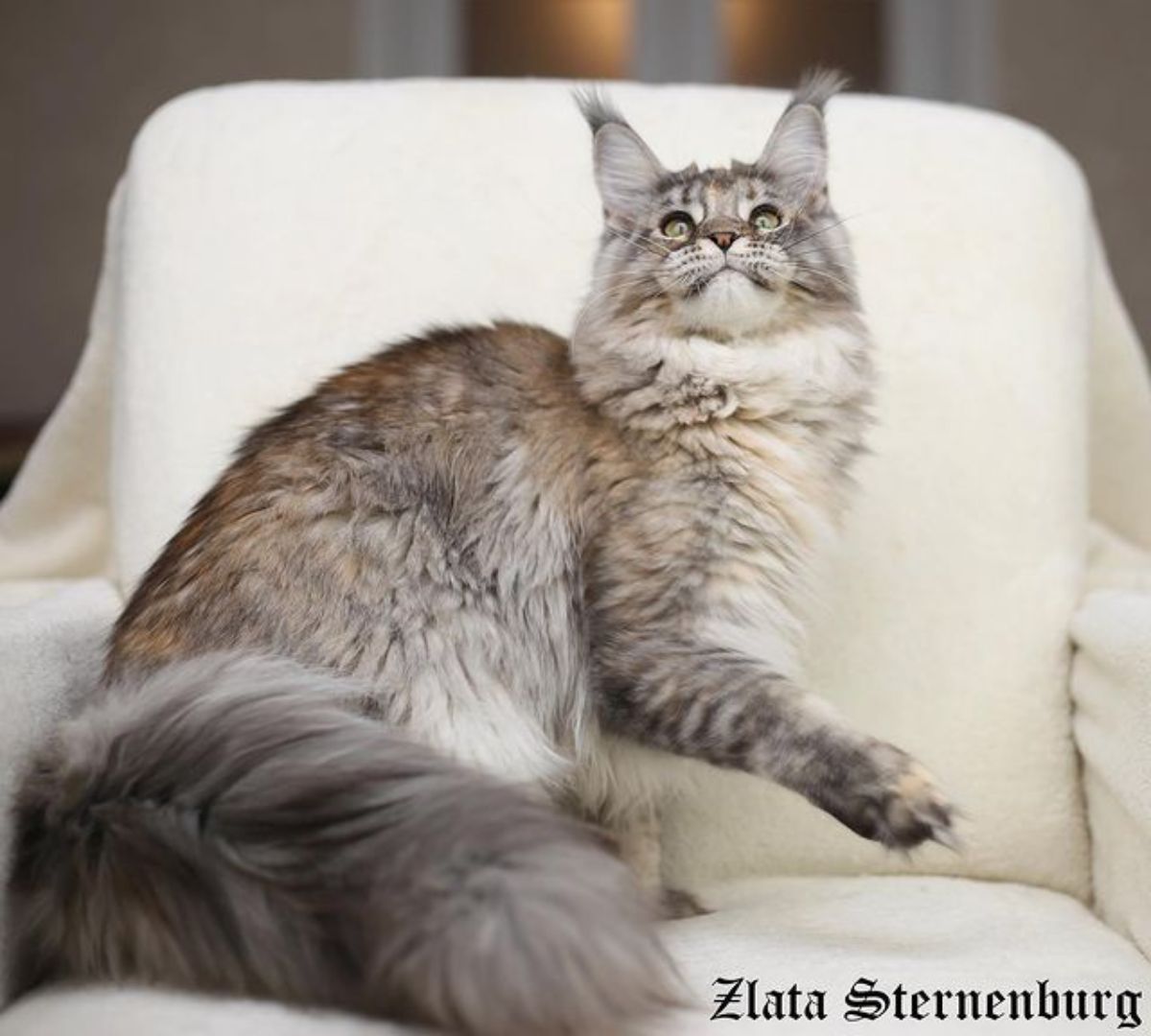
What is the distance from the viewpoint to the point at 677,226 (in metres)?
1.40

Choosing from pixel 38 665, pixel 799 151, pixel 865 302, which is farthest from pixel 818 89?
pixel 38 665

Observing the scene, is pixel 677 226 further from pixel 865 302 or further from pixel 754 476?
pixel 865 302

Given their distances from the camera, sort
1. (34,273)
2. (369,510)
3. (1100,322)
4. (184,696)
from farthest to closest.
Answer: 1. (34,273)
2. (1100,322)
3. (369,510)
4. (184,696)

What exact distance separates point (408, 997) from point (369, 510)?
53 cm

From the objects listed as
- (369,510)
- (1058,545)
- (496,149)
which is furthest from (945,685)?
(496,149)

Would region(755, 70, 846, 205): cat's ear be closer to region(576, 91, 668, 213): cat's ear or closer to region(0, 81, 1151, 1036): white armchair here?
region(576, 91, 668, 213): cat's ear

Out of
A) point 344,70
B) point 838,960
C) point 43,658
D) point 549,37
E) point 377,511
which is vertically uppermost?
point 549,37

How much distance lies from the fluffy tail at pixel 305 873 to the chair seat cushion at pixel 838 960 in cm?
4

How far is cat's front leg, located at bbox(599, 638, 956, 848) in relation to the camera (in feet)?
3.59

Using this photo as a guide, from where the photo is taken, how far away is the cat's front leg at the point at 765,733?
110cm

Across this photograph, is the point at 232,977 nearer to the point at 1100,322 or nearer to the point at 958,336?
the point at 958,336

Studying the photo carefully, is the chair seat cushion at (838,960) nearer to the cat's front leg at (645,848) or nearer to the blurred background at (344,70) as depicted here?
the cat's front leg at (645,848)

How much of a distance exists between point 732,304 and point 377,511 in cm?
40

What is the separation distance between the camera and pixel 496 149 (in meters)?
1.73
